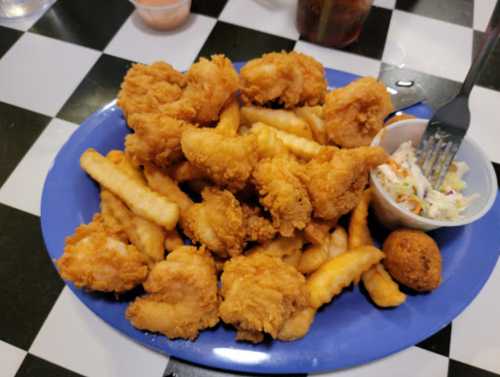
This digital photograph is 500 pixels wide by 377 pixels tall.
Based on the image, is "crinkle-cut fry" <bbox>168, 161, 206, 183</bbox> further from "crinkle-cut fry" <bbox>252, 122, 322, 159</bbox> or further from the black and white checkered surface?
the black and white checkered surface

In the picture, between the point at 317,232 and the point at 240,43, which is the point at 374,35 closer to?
the point at 240,43

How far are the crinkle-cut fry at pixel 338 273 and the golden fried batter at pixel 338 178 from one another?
0.37ft

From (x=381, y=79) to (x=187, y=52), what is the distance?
804 mm

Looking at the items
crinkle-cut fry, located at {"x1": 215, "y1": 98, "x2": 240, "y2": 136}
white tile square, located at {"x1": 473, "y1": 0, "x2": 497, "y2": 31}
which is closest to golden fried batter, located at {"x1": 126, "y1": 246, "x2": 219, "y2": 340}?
crinkle-cut fry, located at {"x1": 215, "y1": 98, "x2": 240, "y2": 136}

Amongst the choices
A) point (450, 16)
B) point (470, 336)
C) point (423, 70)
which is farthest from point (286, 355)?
point (450, 16)

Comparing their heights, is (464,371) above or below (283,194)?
below

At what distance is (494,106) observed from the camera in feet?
5.66

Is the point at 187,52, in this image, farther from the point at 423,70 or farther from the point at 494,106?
the point at 494,106

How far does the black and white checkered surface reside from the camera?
1.12m

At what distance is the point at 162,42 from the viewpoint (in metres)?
1.85

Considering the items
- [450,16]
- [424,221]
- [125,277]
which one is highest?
[450,16]

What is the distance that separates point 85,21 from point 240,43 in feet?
2.28

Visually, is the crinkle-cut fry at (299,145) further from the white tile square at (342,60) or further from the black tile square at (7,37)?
the black tile square at (7,37)

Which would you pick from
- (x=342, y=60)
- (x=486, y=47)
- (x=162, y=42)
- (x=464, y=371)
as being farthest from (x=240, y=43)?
(x=464, y=371)
